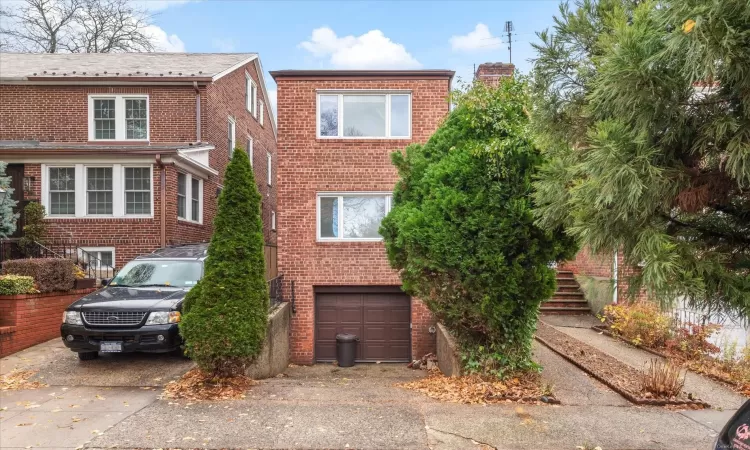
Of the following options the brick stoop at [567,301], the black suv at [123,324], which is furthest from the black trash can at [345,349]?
the brick stoop at [567,301]

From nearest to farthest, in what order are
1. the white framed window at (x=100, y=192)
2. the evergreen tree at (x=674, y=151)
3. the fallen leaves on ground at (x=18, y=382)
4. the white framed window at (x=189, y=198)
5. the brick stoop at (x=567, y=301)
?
the evergreen tree at (x=674, y=151) < the fallen leaves on ground at (x=18, y=382) < the brick stoop at (x=567, y=301) < the white framed window at (x=100, y=192) < the white framed window at (x=189, y=198)

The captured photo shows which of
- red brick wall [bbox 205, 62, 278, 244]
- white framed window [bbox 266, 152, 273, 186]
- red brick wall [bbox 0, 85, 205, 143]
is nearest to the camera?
red brick wall [bbox 0, 85, 205, 143]

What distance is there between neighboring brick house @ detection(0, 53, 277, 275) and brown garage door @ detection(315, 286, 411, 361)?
1.77 meters

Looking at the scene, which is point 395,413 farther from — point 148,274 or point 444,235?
point 148,274

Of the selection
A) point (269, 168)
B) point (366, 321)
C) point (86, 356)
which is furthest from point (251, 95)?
point (86, 356)

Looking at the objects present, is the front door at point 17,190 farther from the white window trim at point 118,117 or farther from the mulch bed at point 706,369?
the mulch bed at point 706,369

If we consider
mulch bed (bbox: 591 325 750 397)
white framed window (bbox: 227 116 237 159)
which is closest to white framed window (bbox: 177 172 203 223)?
white framed window (bbox: 227 116 237 159)

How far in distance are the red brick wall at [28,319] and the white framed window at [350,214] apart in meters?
5.93

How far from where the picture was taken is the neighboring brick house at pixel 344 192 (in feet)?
42.7

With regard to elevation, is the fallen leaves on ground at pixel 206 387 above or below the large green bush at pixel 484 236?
below

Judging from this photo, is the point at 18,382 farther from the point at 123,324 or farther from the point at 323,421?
the point at 323,421

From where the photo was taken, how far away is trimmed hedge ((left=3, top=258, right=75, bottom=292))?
1048 centimetres

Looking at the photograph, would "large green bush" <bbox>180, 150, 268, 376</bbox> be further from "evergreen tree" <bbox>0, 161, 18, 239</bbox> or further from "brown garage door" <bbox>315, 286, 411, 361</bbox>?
"evergreen tree" <bbox>0, 161, 18, 239</bbox>

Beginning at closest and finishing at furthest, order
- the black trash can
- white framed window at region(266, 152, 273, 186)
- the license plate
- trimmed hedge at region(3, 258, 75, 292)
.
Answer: the license plate
trimmed hedge at region(3, 258, 75, 292)
the black trash can
white framed window at region(266, 152, 273, 186)
